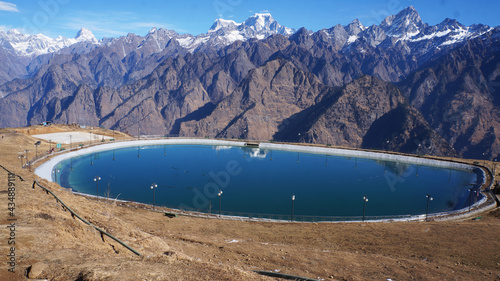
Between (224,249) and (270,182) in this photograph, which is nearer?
(224,249)

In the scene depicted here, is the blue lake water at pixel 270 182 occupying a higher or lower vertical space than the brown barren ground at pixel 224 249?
lower

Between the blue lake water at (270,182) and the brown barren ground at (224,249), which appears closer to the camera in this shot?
the brown barren ground at (224,249)

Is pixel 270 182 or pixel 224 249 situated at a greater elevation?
pixel 224 249

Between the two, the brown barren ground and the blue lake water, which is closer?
the brown barren ground

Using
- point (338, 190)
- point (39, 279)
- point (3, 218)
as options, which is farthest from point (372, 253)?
point (338, 190)
